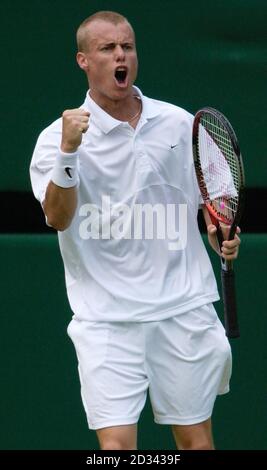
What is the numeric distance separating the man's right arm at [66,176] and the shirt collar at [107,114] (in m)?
0.24

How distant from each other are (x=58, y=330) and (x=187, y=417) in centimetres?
103

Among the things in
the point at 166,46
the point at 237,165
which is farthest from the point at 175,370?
the point at 166,46

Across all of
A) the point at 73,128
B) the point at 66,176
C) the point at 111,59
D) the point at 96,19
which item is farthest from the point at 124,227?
the point at 96,19

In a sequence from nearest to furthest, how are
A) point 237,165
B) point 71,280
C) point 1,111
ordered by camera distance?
point 237,165, point 71,280, point 1,111

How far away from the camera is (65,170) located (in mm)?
4574

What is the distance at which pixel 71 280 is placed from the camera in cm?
489

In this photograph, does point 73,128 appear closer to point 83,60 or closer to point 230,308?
point 83,60

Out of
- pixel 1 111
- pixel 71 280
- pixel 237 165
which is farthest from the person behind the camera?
pixel 1 111

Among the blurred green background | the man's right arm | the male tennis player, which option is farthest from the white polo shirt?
the blurred green background

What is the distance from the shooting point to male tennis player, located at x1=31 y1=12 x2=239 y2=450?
4.78 meters

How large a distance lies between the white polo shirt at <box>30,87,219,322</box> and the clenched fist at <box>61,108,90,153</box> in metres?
0.19

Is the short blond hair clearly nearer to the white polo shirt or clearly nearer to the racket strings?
the white polo shirt
